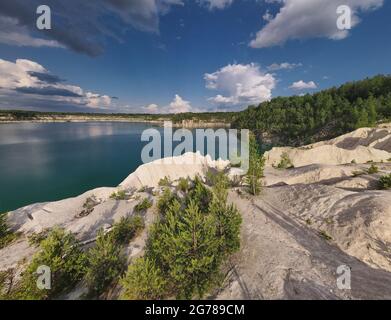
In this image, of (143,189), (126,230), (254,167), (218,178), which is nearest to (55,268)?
(126,230)

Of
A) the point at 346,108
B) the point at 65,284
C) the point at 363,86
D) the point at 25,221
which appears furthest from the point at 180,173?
the point at 363,86

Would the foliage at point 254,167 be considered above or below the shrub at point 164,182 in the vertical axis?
above

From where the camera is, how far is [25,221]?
62.0 feet

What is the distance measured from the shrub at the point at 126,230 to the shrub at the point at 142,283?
5.82m

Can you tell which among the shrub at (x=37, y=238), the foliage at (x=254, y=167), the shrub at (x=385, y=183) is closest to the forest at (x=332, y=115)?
the shrub at (x=385, y=183)

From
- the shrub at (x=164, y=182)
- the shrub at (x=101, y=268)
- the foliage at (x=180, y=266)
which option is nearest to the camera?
the foliage at (x=180, y=266)

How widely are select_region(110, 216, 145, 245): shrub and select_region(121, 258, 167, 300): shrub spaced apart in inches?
229

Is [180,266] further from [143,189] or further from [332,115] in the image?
[332,115]

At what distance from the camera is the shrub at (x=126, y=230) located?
13.2 metres

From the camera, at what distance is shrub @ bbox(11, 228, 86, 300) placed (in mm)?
8289

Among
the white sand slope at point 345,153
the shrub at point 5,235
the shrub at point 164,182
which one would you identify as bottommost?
the shrub at point 5,235

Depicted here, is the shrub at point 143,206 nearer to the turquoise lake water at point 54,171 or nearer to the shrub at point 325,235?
the shrub at point 325,235

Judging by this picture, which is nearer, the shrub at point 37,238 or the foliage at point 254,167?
the shrub at point 37,238
